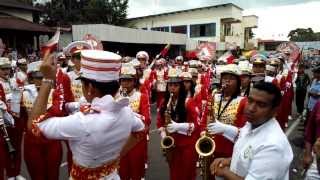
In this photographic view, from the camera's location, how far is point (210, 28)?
60.3m

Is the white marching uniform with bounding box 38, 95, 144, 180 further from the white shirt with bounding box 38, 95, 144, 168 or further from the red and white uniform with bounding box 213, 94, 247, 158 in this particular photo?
the red and white uniform with bounding box 213, 94, 247, 158

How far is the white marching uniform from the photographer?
10.3ft

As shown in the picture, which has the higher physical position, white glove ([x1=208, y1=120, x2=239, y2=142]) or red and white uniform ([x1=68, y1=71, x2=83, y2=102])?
red and white uniform ([x1=68, y1=71, x2=83, y2=102])

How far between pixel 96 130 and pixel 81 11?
50928 millimetres

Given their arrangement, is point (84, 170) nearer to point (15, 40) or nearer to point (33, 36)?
point (15, 40)

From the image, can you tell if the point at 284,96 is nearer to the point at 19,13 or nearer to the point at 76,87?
the point at 76,87

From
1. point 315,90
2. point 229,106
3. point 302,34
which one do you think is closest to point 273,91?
point 229,106

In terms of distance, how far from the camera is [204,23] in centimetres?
6016

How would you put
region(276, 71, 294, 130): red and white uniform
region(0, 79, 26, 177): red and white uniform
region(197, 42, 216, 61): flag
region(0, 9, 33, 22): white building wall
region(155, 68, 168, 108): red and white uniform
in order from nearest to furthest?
1. region(0, 79, 26, 177): red and white uniform
2. region(276, 71, 294, 130): red and white uniform
3. region(197, 42, 216, 61): flag
4. region(155, 68, 168, 108): red and white uniform
5. region(0, 9, 33, 22): white building wall

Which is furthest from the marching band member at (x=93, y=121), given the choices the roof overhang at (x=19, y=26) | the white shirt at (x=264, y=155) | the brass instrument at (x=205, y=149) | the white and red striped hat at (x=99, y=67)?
the roof overhang at (x=19, y=26)

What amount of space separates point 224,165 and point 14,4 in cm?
2983

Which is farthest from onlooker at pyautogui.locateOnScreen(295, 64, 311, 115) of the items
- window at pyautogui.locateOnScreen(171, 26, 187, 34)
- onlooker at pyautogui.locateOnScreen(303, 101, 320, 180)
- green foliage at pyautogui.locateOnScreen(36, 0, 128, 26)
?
window at pyautogui.locateOnScreen(171, 26, 187, 34)

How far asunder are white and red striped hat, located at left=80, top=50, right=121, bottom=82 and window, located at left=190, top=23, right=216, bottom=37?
5731 cm

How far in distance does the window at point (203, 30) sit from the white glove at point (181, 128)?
54.6 m
